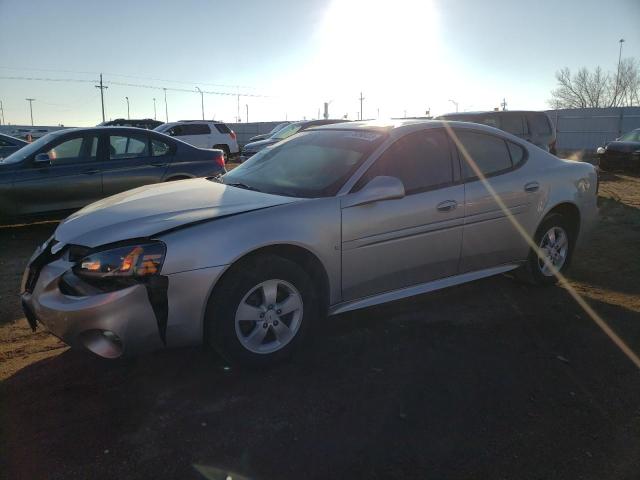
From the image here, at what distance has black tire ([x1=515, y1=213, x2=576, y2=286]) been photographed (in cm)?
477

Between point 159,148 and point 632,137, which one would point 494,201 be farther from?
point 632,137

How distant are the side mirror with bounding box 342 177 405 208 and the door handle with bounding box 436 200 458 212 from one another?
0.52 metres

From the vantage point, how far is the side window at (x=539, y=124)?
471 inches

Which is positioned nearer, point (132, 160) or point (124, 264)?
point (124, 264)

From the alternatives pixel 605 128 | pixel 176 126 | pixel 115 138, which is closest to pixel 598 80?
pixel 605 128

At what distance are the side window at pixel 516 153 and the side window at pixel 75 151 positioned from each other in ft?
18.7

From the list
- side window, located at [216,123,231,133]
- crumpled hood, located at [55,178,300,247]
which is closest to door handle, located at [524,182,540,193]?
crumpled hood, located at [55,178,300,247]

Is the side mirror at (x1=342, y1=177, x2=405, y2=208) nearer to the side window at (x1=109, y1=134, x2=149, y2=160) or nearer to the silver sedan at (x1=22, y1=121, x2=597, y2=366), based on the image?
the silver sedan at (x1=22, y1=121, x2=597, y2=366)

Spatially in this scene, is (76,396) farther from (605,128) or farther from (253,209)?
(605,128)

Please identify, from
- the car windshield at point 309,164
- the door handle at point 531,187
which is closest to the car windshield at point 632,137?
the door handle at point 531,187

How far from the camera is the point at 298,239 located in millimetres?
3262

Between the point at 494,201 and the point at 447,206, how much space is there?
57 centimetres

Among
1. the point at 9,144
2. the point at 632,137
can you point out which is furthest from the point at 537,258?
the point at 632,137

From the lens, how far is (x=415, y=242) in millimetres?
3824
